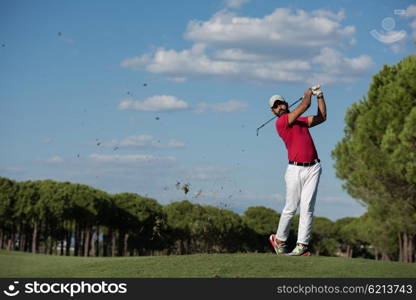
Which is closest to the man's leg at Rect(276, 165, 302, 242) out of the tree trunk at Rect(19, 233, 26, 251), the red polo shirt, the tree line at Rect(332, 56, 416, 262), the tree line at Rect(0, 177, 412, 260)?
the red polo shirt

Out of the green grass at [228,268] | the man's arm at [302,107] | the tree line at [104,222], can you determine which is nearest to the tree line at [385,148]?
the tree line at [104,222]

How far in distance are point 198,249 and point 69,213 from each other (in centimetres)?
4867

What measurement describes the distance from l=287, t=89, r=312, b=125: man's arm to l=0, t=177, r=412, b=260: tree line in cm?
3968

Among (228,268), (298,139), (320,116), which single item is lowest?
(228,268)

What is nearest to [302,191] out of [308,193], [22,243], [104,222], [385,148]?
[308,193]

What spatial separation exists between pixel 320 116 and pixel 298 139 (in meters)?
0.62

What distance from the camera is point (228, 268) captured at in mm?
12945

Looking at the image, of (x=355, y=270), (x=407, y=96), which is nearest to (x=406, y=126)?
(x=407, y=96)

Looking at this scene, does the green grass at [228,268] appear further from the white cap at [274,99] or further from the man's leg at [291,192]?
the white cap at [274,99]

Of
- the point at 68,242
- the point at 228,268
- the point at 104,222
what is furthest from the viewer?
the point at 68,242

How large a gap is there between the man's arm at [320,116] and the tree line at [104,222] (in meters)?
39.4

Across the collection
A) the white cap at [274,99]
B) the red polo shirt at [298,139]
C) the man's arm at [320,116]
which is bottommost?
the red polo shirt at [298,139]

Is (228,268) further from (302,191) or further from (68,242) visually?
(68,242)

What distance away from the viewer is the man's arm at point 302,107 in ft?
42.6
